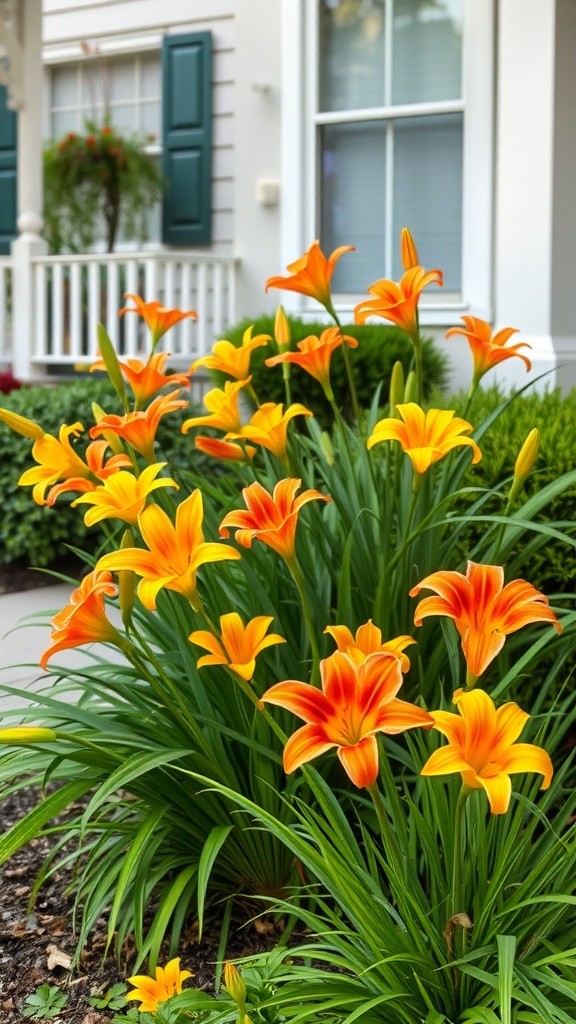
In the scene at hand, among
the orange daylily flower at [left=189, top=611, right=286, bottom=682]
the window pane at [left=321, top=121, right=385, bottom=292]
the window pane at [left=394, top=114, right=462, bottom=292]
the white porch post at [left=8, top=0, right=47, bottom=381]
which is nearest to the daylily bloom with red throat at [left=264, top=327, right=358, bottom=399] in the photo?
the orange daylily flower at [left=189, top=611, right=286, bottom=682]

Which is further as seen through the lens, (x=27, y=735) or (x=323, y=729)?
(x=27, y=735)

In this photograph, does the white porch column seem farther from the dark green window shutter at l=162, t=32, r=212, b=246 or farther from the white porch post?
the white porch post

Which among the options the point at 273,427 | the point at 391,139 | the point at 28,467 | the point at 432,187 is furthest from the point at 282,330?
the point at 391,139

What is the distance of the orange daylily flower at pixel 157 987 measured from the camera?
1.45 meters

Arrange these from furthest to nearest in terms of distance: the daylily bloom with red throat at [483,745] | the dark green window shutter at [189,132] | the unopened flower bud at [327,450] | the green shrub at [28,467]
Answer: the dark green window shutter at [189,132], the green shrub at [28,467], the unopened flower bud at [327,450], the daylily bloom with red throat at [483,745]

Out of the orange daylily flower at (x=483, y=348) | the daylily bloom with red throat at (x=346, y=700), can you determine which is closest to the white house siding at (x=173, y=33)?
the orange daylily flower at (x=483, y=348)

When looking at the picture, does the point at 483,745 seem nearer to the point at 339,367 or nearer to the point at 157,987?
the point at 157,987

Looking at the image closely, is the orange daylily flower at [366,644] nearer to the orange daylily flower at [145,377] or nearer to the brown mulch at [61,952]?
the brown mulch at [61,952]

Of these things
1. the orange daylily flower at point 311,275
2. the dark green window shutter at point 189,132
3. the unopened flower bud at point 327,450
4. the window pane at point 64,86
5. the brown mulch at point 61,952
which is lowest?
the brown mulch at point 61,952

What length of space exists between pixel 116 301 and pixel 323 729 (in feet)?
20.3

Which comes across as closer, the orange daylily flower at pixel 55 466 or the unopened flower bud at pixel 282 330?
the orange daylily flower at pixel 55 466

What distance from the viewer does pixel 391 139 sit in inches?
244

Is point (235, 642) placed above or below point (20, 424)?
below

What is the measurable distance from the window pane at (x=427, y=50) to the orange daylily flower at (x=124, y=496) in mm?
5103
